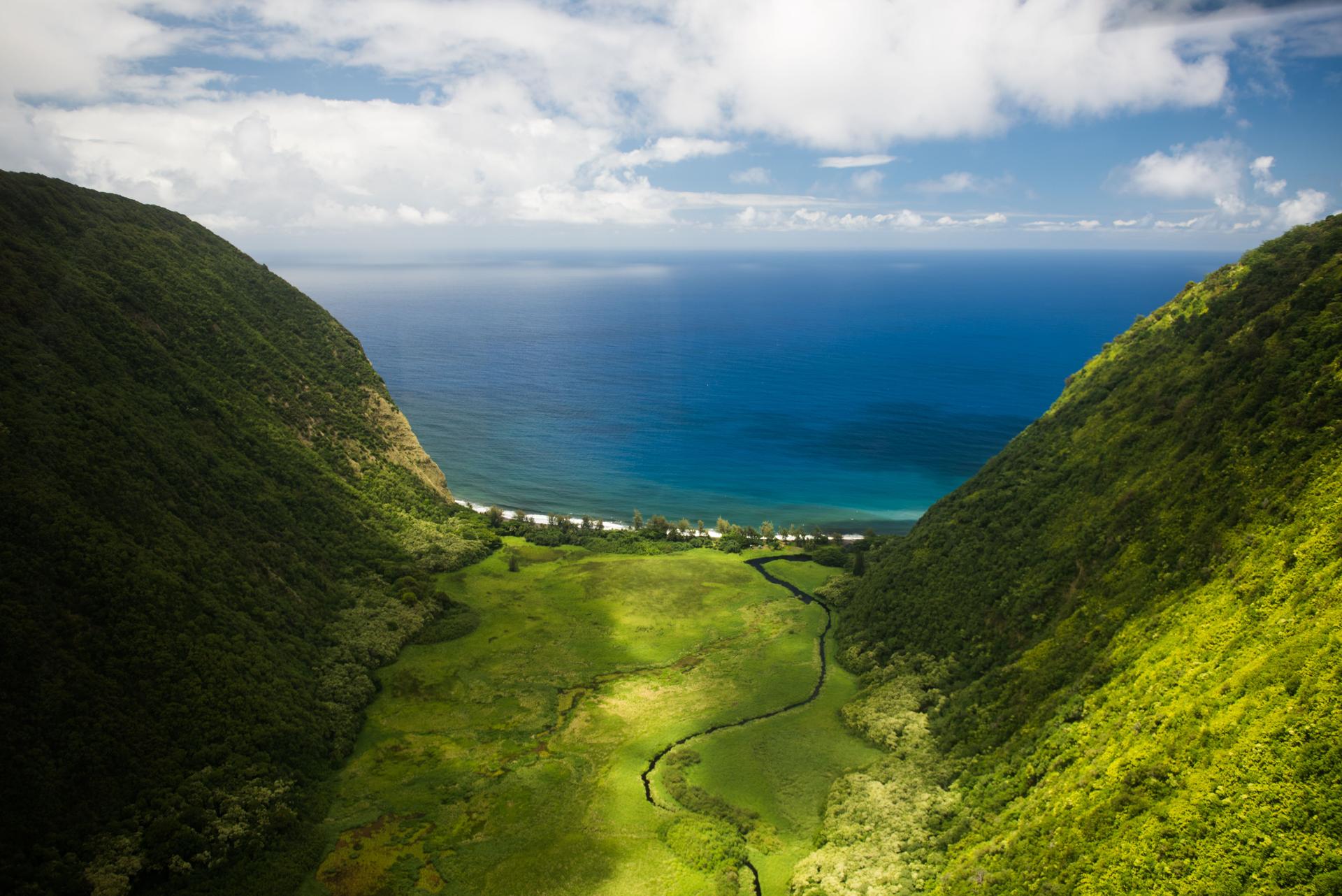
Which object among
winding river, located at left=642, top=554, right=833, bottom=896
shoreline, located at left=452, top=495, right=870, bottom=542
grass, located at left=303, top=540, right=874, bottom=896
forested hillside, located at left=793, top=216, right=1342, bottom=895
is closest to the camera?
forested hillside, located at left=793, top=216, right=1342, bottom=895

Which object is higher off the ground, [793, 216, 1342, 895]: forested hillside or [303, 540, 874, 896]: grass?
[793, 216, 1342, 895]: forested hillside

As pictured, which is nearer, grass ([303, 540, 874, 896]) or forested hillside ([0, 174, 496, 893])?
forested hillside ([0, 174, 496, 893])

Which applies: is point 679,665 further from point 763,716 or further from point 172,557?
point 172,557

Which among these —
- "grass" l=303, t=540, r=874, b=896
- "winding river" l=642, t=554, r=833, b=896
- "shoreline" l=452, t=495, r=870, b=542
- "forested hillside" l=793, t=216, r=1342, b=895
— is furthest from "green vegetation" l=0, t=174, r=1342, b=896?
"shoreline" l=452, t=495, r=870, b=542

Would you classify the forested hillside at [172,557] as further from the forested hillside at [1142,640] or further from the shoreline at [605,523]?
the forested hillside at [1142,640]

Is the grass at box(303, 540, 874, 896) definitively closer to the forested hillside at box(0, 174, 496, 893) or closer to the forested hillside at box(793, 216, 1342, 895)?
the forested hillside at box(0, 174, 496, 893)

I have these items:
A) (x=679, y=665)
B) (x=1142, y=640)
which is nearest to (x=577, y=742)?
(x=679, y=665)
